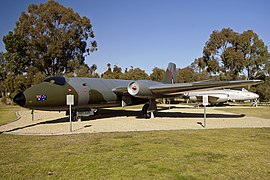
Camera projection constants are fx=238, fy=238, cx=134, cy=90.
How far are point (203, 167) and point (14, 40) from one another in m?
47.7

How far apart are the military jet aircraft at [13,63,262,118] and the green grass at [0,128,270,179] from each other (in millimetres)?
3684

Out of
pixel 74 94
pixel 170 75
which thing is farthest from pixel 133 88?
pixel 170 75

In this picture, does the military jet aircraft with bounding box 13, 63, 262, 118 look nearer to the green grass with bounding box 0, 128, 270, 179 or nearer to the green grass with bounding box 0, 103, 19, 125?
the green grass with bounding box 0, 128, 270, 179

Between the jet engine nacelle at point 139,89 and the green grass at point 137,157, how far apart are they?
6378mm

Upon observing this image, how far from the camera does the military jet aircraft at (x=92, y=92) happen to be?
14055mm

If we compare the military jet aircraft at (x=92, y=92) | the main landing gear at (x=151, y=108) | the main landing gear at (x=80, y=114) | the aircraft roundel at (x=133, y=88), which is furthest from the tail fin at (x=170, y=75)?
the main landing gear at (x=80, y=114)

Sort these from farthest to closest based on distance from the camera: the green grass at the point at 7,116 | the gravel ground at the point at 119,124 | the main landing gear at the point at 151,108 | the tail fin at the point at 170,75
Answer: the tail fin at the point at 170,75
the main landing gear at the point at 151,108
the green grass at the point at 7,116
the gravel ground at the point at 119,124

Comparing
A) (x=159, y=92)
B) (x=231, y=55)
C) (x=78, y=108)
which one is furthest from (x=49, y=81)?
(x=231, y=55)

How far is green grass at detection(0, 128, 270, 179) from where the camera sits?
233 inches

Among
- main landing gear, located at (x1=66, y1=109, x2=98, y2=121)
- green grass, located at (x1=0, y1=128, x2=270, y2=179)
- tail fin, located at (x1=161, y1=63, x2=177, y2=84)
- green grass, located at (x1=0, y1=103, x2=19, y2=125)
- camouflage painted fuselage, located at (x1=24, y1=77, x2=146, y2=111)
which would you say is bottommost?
green grass, located at (x1=0, y1=128, x2=270, y2=179)

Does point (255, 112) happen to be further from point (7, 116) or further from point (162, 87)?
point (7, 116)

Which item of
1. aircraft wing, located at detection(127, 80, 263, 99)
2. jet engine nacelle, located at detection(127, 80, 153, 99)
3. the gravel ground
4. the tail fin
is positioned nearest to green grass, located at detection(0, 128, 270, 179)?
the gravel ground

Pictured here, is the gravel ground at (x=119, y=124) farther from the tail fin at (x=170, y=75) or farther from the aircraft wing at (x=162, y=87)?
the tail fin at (x=170, y=75)

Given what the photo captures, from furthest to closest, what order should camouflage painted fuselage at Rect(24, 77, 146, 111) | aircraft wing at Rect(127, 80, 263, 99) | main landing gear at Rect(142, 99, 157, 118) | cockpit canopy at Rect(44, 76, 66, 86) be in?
main landing gear at Rect(142, 99, 157, 118) → aircraft wing at Rect(127, 80, 263, 99) → cockpit canopy at Rect(44, 76, 66, 86) → camouflage painted fuselage at Rect(24, 77, 146, 111)
